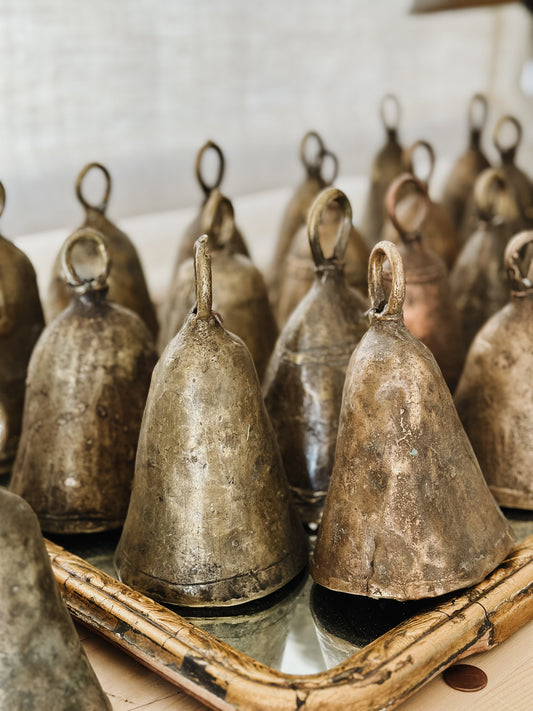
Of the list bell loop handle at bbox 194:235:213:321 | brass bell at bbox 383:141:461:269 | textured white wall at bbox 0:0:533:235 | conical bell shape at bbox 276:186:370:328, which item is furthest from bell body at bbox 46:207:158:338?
textured white wall at bbox 0:0:533:235

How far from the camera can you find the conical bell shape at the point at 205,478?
1.01m

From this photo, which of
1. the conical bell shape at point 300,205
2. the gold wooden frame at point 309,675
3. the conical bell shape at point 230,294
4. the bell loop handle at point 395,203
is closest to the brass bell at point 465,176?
the conical bell shape at point 300,205

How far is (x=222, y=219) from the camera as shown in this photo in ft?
4.74

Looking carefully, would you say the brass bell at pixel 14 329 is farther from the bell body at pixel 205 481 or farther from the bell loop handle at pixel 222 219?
the bell body at pixel 205 481

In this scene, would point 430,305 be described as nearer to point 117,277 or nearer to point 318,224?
point 318,224

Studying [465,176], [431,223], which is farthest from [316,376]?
[465,176]

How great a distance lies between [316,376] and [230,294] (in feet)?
0.85

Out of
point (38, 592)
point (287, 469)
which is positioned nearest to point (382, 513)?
point (287, 469)

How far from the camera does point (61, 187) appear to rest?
2.37m

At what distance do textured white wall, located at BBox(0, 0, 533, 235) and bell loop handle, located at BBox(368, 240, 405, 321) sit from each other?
143cm

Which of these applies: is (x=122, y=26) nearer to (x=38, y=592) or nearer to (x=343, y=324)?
(x=343, y=324)

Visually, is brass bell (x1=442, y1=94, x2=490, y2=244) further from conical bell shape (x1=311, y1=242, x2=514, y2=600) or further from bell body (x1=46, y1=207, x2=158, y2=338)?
conical bell shape (x1=311, y1=242, x2=514, y2=600)

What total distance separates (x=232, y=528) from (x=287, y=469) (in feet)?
0.71

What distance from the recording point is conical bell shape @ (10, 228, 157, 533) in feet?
3.85
